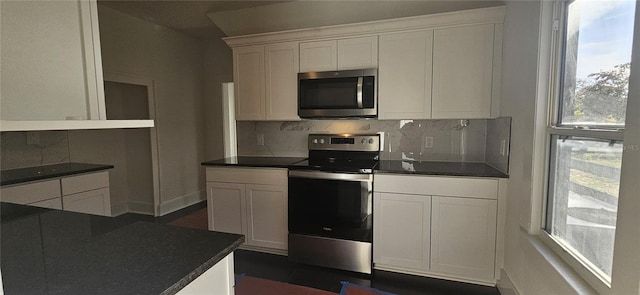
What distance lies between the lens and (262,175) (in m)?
2.62

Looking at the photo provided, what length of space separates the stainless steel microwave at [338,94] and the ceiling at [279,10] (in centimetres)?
53

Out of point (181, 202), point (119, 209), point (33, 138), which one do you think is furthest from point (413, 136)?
point (119, 209)

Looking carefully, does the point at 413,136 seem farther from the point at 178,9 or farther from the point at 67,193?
the point at 67,193

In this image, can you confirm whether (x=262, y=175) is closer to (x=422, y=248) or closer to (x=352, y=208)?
A: (x=352, y=208)

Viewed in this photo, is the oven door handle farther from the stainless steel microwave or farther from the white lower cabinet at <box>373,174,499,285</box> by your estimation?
the stainless steel microwave

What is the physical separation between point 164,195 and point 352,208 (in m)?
2.90

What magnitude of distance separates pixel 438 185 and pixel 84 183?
9.64 feet

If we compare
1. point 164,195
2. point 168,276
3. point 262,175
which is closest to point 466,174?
point 262,175

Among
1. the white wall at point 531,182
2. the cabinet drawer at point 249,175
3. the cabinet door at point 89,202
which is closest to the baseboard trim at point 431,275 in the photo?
the white wall at point 531,182

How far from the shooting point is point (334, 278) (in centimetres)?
234

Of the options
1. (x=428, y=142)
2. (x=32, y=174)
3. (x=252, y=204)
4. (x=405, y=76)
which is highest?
(x=405, y=76)

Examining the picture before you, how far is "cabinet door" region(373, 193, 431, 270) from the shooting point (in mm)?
2246

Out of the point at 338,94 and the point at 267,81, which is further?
the point at 267,81

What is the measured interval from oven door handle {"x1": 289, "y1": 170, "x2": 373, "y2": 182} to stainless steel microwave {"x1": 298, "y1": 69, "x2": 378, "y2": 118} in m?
0.55
